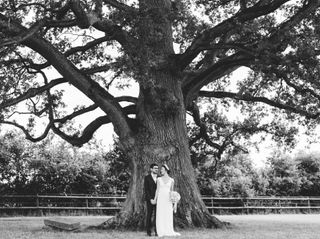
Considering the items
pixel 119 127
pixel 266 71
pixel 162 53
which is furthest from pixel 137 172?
pixel 266 71

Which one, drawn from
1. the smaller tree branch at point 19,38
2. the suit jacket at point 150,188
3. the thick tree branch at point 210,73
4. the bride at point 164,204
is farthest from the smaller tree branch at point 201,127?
the smaller tree branch at point 19,38

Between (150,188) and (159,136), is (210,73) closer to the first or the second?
(159,136)

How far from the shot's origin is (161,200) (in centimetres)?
1153

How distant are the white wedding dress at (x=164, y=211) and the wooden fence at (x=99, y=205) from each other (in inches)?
465

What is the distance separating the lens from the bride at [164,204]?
1133cm

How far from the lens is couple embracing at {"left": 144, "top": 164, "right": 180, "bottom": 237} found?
37.1ft

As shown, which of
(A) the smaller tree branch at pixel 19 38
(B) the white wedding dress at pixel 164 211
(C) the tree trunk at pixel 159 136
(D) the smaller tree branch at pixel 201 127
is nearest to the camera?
(A) the smaller tree branch at pixel 19 38

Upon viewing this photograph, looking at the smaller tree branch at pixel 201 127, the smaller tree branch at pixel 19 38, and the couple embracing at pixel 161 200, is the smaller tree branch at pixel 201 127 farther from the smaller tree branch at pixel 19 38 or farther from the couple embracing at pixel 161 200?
the smaller tree branch at pixel 19 38

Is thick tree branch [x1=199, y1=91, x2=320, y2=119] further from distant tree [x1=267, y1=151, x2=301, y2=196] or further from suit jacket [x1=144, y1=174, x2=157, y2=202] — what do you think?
distant tree [x1=267, y1=151, x2=301, y2=196]

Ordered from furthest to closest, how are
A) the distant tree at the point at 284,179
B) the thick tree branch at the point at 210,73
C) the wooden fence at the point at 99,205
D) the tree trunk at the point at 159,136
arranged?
the distant tree at the point at 284,179 → the wooden fence at the point at 99,205 → the thick tree branch at the point at 210,73 → the tree trunk at the point at 159,136

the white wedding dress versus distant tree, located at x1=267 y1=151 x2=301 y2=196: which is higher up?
distant tree, located at x1=267 y1=151 x2=301 y2=196

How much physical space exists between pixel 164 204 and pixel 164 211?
172 mm

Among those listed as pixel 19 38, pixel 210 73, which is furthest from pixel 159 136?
pixel 19 38

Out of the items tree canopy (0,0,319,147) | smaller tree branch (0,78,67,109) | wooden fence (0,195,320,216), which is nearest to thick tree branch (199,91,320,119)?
tree canopy (0,0,319,147)
